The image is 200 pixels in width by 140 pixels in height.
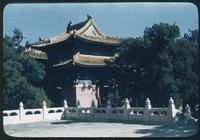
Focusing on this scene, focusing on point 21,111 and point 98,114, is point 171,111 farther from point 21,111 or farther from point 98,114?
point 21,111

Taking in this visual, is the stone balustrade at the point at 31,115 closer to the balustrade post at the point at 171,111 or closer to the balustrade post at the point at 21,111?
the balustrade post at the point at 21,111

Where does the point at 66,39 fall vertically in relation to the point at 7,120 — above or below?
above

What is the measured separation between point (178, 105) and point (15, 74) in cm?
766

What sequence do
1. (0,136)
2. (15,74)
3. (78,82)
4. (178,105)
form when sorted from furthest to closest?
(78,82)
(15,74)
(178,105)
(0,136)

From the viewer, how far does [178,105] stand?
46.8 feet

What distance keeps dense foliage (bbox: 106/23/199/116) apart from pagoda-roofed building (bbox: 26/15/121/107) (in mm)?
2390

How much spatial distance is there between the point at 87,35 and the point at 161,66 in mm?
6589

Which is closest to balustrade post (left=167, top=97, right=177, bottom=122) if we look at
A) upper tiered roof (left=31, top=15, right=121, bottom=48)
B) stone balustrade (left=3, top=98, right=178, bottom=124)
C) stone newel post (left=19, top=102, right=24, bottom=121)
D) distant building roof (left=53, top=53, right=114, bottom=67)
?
stone balustrade (left=3, top=98, right=178, bottom=124)

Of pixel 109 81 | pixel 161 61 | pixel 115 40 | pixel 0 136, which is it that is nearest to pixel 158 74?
pixel 161 61

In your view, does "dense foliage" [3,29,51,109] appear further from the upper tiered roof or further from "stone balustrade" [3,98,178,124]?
the upper tiered roof

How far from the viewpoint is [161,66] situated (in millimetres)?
14945

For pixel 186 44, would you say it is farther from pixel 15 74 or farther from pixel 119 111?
pixel 15 74

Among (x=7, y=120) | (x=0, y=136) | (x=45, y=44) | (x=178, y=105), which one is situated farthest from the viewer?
(x=45, y=44)

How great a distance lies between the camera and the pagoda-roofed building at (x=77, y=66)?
725 inches
